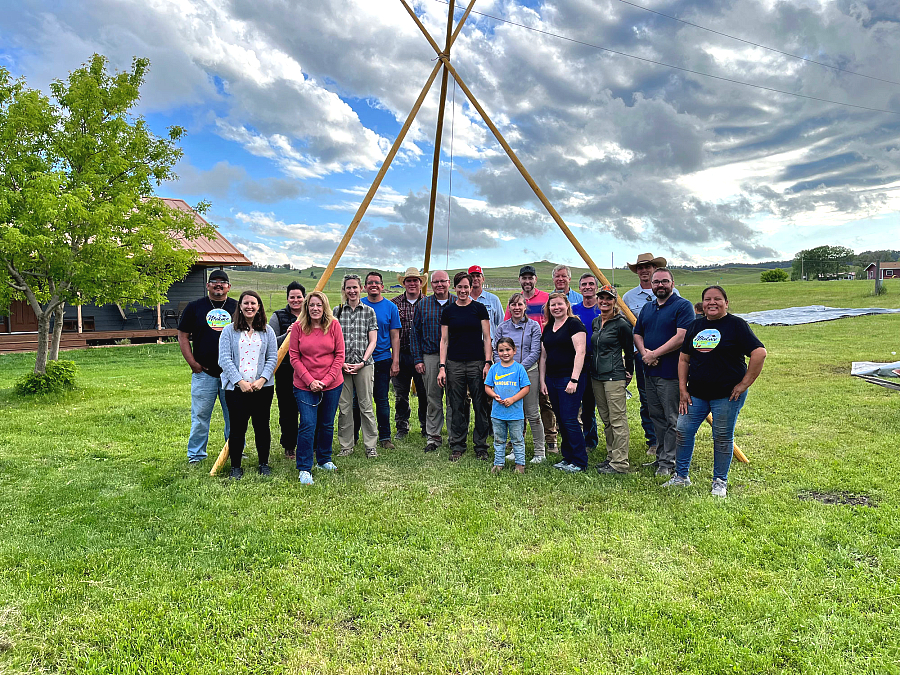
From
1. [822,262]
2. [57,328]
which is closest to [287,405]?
[57,328]

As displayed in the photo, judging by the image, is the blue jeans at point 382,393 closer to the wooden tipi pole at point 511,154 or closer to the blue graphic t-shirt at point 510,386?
the blue graphic t-shirt at point 510,386

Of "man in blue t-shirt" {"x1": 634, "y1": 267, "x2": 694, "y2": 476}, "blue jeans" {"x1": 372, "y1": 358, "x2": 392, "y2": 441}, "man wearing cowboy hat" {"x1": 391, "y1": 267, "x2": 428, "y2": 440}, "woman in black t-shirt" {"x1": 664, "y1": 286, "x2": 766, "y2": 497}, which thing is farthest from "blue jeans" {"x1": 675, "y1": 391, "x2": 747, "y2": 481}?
"blue jeans" {"x1": 372, "y1": 358, "x2": 392, "y2": 441}

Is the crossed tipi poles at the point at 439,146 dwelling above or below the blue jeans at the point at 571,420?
above

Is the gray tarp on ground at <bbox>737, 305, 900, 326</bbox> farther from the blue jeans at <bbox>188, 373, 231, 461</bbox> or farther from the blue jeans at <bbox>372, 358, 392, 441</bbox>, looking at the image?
the blue jeans at <bbox>188, 373, 231, 461</bbox>

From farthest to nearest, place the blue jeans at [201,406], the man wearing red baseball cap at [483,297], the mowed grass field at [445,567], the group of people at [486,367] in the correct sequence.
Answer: the man wearing red baseball cap at [483,297], the blue jeans at [201,406], the group of people at [486,367], the mowed grass field at [445,567]

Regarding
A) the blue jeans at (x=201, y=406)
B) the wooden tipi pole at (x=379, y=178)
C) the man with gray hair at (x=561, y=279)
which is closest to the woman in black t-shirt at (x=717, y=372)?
the man with gray hair at (x=561, y=279)

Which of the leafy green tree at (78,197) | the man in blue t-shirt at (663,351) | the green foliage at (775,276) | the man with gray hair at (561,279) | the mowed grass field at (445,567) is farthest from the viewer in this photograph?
the green foliage at (775,276)

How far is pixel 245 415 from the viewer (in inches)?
203

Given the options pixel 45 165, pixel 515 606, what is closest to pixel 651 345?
pixel 515 606

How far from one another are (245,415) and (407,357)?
221 cm

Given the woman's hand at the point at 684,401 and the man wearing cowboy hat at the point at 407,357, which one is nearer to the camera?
the woman's hand at the point at 684,401

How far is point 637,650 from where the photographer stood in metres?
2.70

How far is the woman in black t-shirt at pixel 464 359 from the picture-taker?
584 centimetres

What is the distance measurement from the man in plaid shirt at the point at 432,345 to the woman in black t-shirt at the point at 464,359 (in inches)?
9.8
